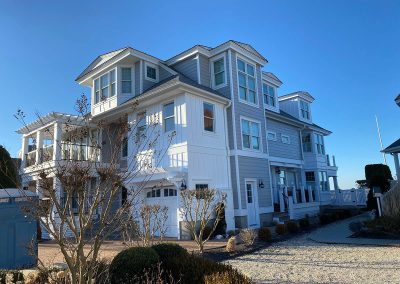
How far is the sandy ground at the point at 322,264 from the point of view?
7.60m

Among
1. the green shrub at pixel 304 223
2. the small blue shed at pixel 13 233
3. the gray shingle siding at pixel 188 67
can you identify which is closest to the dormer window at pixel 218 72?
the gray shingle siding at pixel 188 67

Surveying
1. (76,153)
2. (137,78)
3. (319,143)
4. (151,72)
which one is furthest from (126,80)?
(319,143)

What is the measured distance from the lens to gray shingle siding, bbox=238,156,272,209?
709 inches

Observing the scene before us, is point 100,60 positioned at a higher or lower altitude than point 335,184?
higher

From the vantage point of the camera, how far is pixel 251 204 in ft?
60.8

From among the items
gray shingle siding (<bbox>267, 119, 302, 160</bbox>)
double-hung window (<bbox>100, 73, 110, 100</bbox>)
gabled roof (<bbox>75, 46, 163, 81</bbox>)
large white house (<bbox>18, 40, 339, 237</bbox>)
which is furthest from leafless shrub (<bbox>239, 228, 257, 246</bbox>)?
double-hung window (<bbox>100, 73, 110, 100</bbox>)

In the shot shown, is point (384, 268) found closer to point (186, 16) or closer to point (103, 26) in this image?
point (186, 16)

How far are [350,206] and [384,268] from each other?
1965cm

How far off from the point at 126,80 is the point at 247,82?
7.48 metres

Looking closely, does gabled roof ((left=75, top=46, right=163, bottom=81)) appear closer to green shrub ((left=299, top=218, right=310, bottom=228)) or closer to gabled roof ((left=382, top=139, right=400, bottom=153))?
green shrub ((left=299, top=218, right=310, bottom=228))

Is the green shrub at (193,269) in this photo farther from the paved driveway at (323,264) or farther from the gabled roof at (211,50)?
the gabled roof at (211,50)

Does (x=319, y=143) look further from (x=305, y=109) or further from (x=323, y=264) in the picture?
(x=323, y=264)

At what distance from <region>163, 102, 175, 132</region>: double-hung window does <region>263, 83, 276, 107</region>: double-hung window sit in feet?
32.6

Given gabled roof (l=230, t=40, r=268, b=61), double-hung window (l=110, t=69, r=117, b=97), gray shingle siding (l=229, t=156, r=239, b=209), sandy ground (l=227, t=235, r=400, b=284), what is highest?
gabled roof (l=230, t=40, r=268, b=61)
